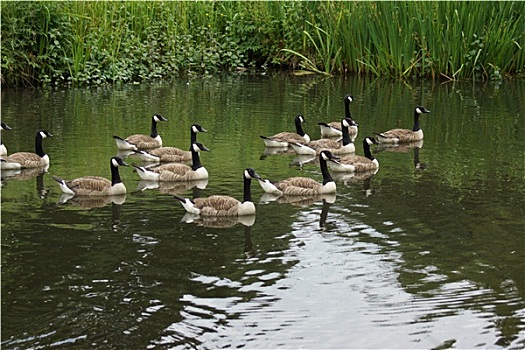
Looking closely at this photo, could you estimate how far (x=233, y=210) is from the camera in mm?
13047

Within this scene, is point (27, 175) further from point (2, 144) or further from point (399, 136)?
point (399, 136)

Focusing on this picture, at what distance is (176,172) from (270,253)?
4.19m

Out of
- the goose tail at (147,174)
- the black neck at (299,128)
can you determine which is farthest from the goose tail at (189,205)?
the black neck at (299,128)

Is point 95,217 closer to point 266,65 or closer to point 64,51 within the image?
point 64,51

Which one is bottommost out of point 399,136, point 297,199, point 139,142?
point 297,199

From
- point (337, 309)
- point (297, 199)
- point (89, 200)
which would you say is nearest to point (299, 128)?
point (297, 199)

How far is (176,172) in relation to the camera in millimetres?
15242

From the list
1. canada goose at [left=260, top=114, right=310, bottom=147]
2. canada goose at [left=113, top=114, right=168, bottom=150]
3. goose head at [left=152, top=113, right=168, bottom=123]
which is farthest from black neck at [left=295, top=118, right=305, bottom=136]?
canada goose at [left=113, top=114, right=168, bottom=150]

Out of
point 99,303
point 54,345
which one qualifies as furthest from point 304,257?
point 54,345

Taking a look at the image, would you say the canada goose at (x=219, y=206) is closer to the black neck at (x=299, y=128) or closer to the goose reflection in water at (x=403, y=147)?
the goose reflection in water at (x=403, y=147)

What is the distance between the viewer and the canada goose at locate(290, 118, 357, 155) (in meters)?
17.6

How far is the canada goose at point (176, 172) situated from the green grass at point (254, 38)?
907cm

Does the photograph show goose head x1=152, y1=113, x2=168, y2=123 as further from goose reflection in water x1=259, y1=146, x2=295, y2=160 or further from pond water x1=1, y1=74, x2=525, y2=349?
goose reflection in water x1=259, y1=146, x2=295, y2=160

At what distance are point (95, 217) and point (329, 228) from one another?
3.06 metres
